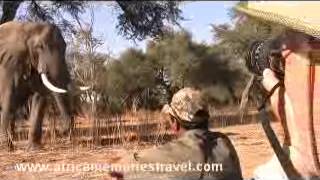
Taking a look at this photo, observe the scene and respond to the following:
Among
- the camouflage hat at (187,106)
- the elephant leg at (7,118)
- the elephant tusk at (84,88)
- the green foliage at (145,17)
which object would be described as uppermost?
the green foliage at (145,17)

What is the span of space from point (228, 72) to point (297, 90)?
0.38 m

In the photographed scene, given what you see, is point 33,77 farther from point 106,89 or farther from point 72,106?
point 106,89

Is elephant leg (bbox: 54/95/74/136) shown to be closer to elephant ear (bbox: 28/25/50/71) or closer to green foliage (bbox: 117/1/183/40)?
elephant ear (bbox: 28/25/50/71)

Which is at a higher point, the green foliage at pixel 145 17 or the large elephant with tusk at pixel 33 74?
the green foliage at pixel 145 17

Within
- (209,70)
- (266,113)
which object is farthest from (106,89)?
(266,113)

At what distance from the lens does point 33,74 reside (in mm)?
5242

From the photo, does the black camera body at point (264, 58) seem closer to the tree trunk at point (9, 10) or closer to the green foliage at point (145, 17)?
the green foliage at point (145, 17)

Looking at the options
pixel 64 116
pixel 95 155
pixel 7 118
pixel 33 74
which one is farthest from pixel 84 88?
pixel 7 118

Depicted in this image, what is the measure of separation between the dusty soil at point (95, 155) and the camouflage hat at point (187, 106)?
592mm

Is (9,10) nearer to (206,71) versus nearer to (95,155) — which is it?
(95,155)

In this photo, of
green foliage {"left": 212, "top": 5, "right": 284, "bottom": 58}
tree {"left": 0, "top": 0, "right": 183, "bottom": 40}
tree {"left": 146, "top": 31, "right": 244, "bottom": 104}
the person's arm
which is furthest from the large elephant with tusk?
the person's arm

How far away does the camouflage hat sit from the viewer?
304cm

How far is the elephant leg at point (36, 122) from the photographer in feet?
14.8

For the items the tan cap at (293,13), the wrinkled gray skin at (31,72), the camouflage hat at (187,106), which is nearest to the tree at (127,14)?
the wrinkled gray skin at (31,72)
